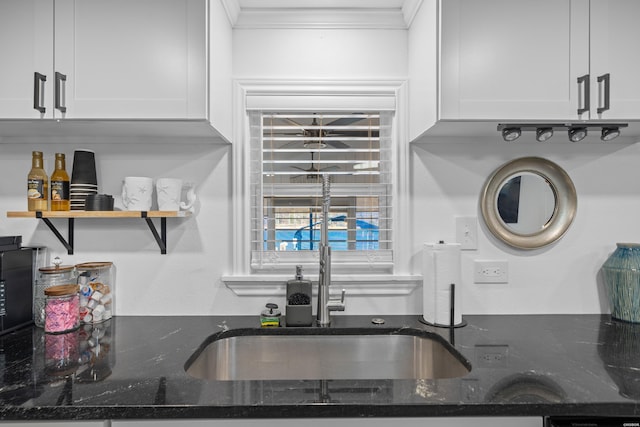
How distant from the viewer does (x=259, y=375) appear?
4.91 ft

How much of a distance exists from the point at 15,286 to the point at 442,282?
167cm

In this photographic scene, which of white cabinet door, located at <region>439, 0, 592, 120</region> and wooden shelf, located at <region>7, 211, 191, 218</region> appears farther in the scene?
wooden shelf, located at <region>7, 211, 191, 218</region>

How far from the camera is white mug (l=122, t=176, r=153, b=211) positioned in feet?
4.83

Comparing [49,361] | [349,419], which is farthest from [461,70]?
[49,361]

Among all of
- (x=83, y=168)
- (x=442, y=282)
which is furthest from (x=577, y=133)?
(x=83, y=168)

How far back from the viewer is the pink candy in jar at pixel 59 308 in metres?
1.39

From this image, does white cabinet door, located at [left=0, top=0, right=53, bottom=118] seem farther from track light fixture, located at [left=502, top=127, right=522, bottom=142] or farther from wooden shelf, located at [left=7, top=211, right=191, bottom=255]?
track light fixture, located at [left=502, top=127, right=522, bottom=142]

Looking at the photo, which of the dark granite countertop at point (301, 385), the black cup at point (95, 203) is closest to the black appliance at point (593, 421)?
the dark granite countertop at point (301, 385)

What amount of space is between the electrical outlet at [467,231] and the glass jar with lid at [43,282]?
1.66 meters

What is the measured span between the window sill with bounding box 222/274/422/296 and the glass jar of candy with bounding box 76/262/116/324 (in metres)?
0.49

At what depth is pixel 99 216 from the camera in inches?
55.9

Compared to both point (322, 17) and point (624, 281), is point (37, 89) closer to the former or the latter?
point (322, 17)

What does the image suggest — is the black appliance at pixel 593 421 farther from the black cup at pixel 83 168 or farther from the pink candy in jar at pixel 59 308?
the black cup at pixel 83 168

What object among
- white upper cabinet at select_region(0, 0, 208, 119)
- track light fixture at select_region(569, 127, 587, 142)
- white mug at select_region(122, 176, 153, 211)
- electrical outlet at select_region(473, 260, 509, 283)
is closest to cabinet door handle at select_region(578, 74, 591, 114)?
track light fixture at select_region(569, 127, 587, 142)
